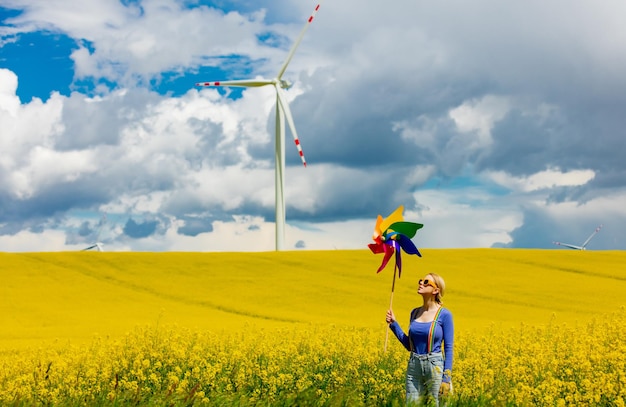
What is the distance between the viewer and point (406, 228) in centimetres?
920

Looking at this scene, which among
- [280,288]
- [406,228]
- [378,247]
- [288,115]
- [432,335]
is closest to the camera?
[432,335]

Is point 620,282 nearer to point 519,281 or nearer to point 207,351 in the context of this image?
point 519,281

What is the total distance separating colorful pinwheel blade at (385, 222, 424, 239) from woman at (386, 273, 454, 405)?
88 centimetres

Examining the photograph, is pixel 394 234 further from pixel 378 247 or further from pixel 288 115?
pixel 288 115

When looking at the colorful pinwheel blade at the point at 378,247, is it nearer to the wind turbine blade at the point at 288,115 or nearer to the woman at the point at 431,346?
the woman at the point at 431,346

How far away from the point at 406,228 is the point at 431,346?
1.57 metres

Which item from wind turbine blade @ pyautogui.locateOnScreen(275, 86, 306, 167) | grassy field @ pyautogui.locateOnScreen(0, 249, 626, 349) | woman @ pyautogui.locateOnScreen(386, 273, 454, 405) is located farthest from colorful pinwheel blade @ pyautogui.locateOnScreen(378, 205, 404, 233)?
wind turbine blade @ pyautogui.locateOnScreen(275, 86, 306, 167)

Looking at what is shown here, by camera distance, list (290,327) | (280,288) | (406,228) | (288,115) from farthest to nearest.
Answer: (288,115) < (280,288) < (290,327) < (406,228)

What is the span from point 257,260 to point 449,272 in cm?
913

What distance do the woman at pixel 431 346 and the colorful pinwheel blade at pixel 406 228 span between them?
878 millimetres

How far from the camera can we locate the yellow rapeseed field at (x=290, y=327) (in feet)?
32.0

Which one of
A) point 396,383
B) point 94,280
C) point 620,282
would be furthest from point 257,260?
point 396,383

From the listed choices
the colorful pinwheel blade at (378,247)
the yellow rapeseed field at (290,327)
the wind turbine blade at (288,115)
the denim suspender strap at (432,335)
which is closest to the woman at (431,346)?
the denim suspender strap at (432,335)

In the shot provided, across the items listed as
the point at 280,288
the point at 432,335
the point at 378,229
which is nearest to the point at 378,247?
the point at 378,229
